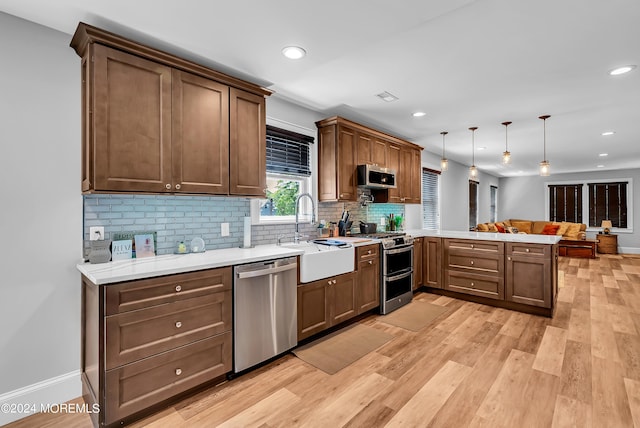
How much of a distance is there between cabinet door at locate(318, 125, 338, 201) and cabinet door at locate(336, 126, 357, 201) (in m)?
0.06

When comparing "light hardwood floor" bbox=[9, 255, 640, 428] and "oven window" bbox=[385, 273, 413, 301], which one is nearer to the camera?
"light hardwood floor" bbox=[9, 255, 640, 428]

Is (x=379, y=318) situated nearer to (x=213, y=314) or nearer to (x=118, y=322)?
(x=213, y=314)

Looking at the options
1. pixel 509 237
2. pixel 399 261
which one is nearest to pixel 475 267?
pixel 509 237

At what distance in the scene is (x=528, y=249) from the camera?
392 cm

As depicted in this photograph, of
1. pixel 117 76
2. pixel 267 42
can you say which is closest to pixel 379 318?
pixel 267 42

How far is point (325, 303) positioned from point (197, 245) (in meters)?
1.38

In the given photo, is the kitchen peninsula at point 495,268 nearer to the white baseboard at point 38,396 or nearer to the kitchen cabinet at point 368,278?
the kitchen cabinet at point 368,278

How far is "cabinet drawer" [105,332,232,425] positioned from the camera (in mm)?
1829

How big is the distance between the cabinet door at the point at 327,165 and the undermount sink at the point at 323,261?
731 millimetres

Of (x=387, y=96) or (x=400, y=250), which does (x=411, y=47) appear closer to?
(x=387, y=96)

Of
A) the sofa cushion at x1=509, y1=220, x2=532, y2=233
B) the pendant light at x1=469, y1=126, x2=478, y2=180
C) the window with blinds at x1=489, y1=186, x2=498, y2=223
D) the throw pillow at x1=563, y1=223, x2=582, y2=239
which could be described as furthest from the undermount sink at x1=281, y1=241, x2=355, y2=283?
the window with blinds at x1=489, y1=186, x2=498, y2=223

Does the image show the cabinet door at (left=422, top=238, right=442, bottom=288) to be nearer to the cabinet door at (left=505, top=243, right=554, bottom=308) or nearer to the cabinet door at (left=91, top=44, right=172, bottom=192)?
the cabinet door at (left=505, top=243, right=554, bottom=308)

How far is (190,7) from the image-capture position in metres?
1.94

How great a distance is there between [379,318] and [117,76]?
3508 mm
